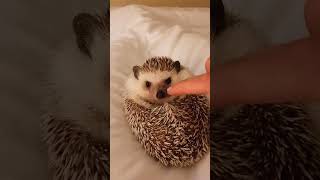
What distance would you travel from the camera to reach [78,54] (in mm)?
1405

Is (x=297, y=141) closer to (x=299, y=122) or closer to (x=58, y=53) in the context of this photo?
(x=299, y=122)

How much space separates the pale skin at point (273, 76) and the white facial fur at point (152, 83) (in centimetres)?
3

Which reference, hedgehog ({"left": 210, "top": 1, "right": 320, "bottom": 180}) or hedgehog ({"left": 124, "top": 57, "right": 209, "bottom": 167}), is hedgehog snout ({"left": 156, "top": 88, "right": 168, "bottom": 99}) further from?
hedgehog ({"left": 210, "top": 1, "right": 320, "bottom": 180})

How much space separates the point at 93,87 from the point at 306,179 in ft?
2.21

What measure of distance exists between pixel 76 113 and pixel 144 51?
0.89 feet

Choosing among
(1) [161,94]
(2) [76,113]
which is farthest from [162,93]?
(2) [76,113]

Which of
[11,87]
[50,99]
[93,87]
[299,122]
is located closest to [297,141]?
[299,122]

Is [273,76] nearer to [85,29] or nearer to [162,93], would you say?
[162,93]

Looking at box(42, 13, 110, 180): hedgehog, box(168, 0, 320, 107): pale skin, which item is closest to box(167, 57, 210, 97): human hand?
box(168, 0, 320, 107): pale skin

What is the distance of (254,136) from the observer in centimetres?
141

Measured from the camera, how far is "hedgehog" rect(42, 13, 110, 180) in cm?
140

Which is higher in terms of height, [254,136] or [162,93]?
[162,93]

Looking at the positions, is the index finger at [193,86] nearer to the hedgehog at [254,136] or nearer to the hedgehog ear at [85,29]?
the hedgehog at [254,136]

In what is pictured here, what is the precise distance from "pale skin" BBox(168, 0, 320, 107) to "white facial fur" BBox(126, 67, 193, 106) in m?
0.03
